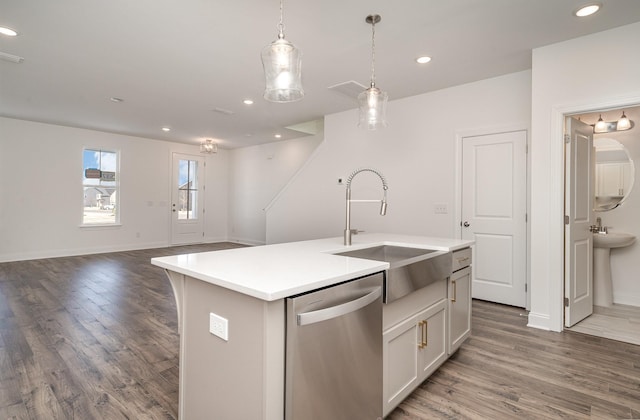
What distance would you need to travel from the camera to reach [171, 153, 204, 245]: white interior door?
8.40 meters

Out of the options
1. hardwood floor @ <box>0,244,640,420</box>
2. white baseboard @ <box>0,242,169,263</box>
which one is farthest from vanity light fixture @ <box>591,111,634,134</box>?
white baseboard @ <box>0,242,169,263</box>

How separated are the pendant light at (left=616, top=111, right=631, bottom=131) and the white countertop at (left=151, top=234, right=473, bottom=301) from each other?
4043mm

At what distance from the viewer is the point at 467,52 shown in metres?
3.25

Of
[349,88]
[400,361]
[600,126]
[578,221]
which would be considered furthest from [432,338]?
[600,126]

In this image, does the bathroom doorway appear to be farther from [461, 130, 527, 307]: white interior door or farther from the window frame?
the window frame

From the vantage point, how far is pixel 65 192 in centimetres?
671

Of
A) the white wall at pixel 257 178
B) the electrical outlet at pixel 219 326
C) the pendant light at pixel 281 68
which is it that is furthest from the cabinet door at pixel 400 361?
the white wall at pixel 257 178

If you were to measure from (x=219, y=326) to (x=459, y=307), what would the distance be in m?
1.89

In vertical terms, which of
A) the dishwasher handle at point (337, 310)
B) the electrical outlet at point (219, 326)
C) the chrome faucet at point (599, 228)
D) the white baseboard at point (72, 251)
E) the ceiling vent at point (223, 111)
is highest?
the ceiling vent at point (223, 111)

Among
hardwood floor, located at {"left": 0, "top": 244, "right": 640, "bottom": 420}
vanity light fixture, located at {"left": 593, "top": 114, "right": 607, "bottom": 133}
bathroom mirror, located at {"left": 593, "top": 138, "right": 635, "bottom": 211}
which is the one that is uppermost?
vanity light fixture, located at {"left": 593, "top": 114, "right": 607, "bottom": 133}

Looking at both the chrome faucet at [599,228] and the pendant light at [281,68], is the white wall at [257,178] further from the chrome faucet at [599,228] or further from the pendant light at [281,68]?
Result: the pendant light at [281,68]

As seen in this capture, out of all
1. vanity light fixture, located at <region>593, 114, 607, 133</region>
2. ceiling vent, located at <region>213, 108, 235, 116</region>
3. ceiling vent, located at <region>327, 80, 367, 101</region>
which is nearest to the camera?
vanity light fixture, located at <region>593, 114, 607, 133</region>

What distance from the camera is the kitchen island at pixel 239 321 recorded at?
45.8 inches

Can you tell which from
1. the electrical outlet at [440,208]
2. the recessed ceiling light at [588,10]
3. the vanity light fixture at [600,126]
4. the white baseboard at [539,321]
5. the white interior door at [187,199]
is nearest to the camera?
the recessed ceiling light at [588,10]
